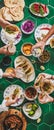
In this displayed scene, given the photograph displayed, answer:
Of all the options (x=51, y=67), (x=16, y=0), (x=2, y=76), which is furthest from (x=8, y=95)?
(x=16, y=0)

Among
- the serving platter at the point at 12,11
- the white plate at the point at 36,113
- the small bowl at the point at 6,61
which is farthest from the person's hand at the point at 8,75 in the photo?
the serving platter at the point at 12,11

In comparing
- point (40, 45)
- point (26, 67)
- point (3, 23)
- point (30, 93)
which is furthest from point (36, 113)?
point (3, 23)

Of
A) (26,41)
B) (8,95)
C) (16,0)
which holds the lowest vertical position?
(8,95)

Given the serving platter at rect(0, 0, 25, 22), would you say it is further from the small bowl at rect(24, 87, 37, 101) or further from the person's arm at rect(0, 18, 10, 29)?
the small bowl at rect(24, 87, 37, 101)

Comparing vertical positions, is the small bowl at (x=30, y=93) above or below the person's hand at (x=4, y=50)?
below

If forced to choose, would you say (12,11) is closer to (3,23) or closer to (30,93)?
(3,23)

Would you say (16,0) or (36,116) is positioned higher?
(16,0)

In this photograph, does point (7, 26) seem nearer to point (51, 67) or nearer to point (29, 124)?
point (51, 67)

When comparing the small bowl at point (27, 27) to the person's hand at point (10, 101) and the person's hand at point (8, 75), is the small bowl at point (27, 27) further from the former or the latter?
the person's hand at point (10, 101)
